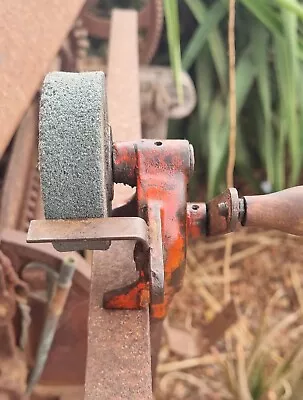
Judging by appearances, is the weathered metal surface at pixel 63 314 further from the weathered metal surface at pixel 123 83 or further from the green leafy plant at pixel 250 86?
the green leafy plant at pixel 250 86

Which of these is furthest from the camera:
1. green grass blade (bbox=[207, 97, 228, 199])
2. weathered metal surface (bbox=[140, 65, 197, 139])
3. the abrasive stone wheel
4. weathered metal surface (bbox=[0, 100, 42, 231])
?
green grass blade (bbox=[207, 97, 228, 199])

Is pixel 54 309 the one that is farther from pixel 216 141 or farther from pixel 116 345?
pixel 216 141

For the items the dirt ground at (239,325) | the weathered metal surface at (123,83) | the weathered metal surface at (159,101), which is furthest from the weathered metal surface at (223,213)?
the weathered metal surface at (159,101)

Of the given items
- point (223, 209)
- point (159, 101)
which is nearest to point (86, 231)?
point (223, 209)

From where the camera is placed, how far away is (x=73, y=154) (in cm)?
37

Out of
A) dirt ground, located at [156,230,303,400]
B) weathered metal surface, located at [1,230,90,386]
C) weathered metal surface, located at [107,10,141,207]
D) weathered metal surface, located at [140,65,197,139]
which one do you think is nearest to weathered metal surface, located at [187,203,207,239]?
weathered metal surface, located at [107,10,141,207]

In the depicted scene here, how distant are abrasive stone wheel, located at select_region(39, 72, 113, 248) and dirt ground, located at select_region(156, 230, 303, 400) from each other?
427mm

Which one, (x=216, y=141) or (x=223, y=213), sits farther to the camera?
(x=216, y=141)

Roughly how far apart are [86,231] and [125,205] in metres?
0.11

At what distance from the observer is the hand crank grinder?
14.7 inches

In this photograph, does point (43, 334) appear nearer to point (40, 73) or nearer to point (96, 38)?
point (40, 73)

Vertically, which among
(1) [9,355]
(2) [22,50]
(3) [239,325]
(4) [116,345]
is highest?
(2) [22,50]

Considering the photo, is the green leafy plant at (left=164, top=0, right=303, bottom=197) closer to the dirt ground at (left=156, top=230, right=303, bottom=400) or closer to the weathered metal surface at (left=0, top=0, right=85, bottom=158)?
the dirt ground at (left=156, top=230, right=303, bottom=400)

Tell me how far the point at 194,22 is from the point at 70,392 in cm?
92
